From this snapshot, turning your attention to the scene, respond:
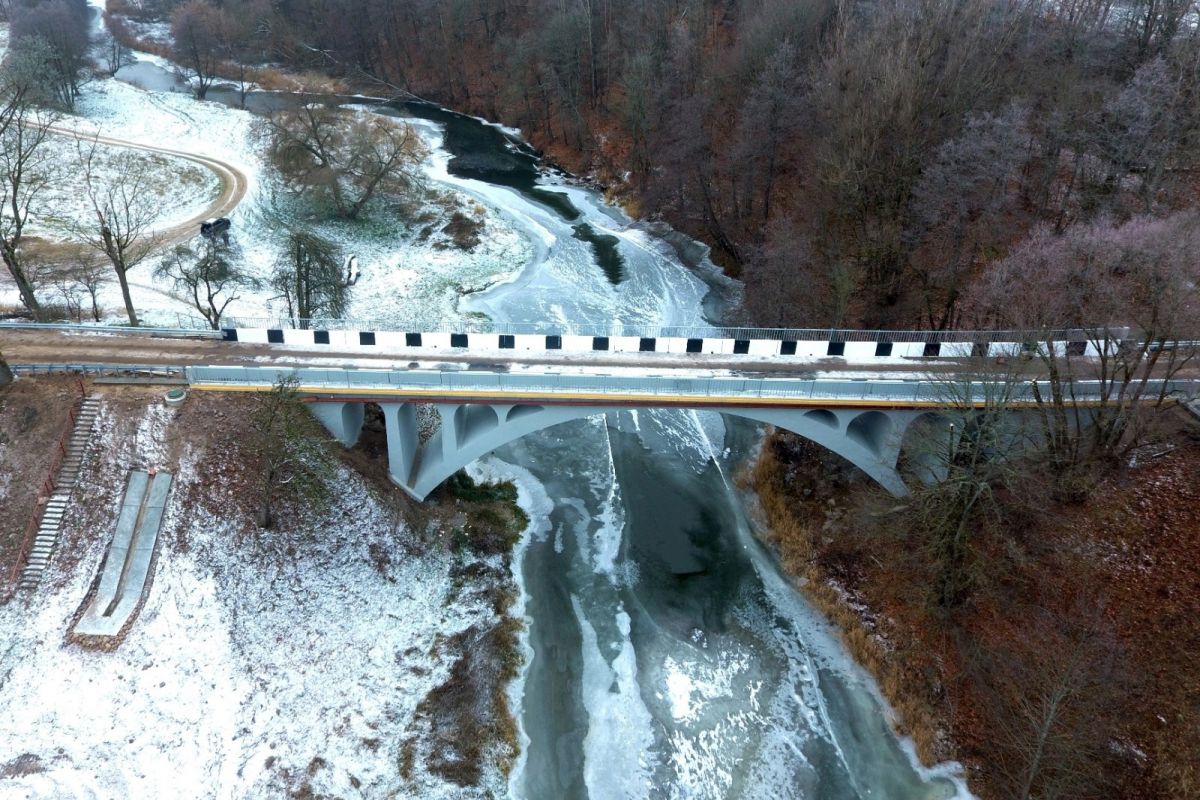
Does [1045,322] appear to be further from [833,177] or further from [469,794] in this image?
[469,794]

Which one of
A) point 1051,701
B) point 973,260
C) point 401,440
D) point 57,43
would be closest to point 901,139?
point 973,260

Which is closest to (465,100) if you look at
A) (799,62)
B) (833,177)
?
(799,62)

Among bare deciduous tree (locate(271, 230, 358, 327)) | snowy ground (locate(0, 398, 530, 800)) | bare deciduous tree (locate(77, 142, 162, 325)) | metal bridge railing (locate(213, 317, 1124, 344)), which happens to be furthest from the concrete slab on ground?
bare deciduous tree (locate(77, 142, 162, 325))

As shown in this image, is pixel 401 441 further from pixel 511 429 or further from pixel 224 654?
pixel 224 654

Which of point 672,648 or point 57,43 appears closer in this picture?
point 672,648

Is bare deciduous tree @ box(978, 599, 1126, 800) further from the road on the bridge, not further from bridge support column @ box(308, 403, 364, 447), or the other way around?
bridge support column @ box(308, 403, 364, 447)

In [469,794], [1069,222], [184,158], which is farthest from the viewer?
[184,158]
